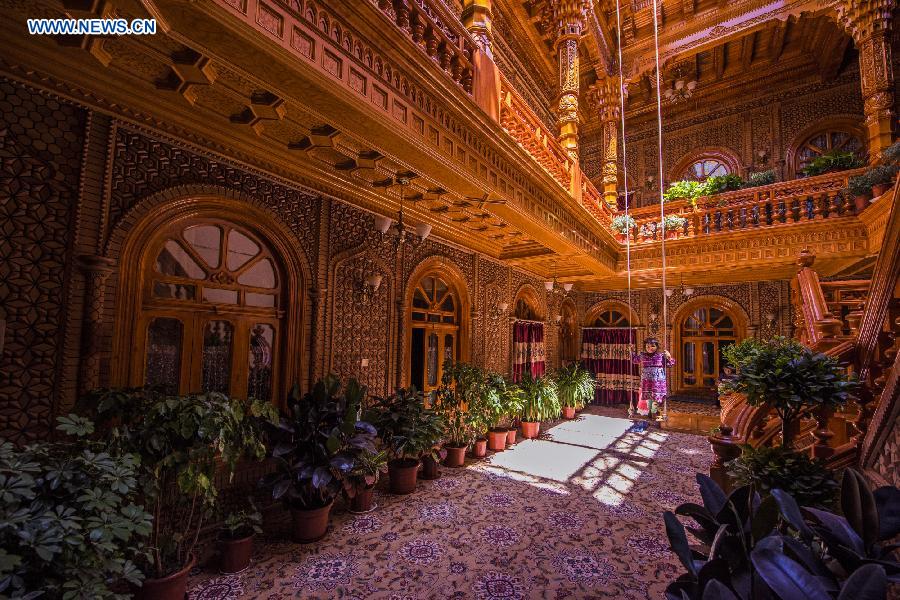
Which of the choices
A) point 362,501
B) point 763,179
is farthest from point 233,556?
point 763,179

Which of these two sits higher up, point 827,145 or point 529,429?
point 827,145

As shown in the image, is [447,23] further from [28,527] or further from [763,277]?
[763,277]

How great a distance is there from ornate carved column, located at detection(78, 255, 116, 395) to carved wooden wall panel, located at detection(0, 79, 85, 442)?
111 millimetres

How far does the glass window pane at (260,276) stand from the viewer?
3854 mm

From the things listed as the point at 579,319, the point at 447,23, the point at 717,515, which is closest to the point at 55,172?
the point at 447,23

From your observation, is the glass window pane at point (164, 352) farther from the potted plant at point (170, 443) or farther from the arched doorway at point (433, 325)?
the arched doorway at point (433, 325)

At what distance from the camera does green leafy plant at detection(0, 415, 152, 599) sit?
A: 1.55 m

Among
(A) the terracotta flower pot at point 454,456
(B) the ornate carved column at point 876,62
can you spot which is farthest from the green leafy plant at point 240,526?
(B) the ornate carved column at point 876,62

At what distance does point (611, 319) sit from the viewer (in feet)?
36.5

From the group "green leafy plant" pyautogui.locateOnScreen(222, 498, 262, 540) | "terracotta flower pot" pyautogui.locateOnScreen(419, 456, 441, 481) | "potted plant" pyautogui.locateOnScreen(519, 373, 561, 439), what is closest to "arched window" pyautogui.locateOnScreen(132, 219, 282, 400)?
"green leafy plant" pyautogui.locateOnScreen(222, 498, 262, 540)

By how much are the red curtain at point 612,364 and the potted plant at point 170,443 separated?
970cm

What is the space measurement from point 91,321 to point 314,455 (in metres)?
1.83

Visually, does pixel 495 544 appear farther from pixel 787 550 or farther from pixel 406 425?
pixel 787 550

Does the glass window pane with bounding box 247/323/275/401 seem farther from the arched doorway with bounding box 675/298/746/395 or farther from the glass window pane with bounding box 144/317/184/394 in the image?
the arched doorway with bounding box 675/298/746/395
